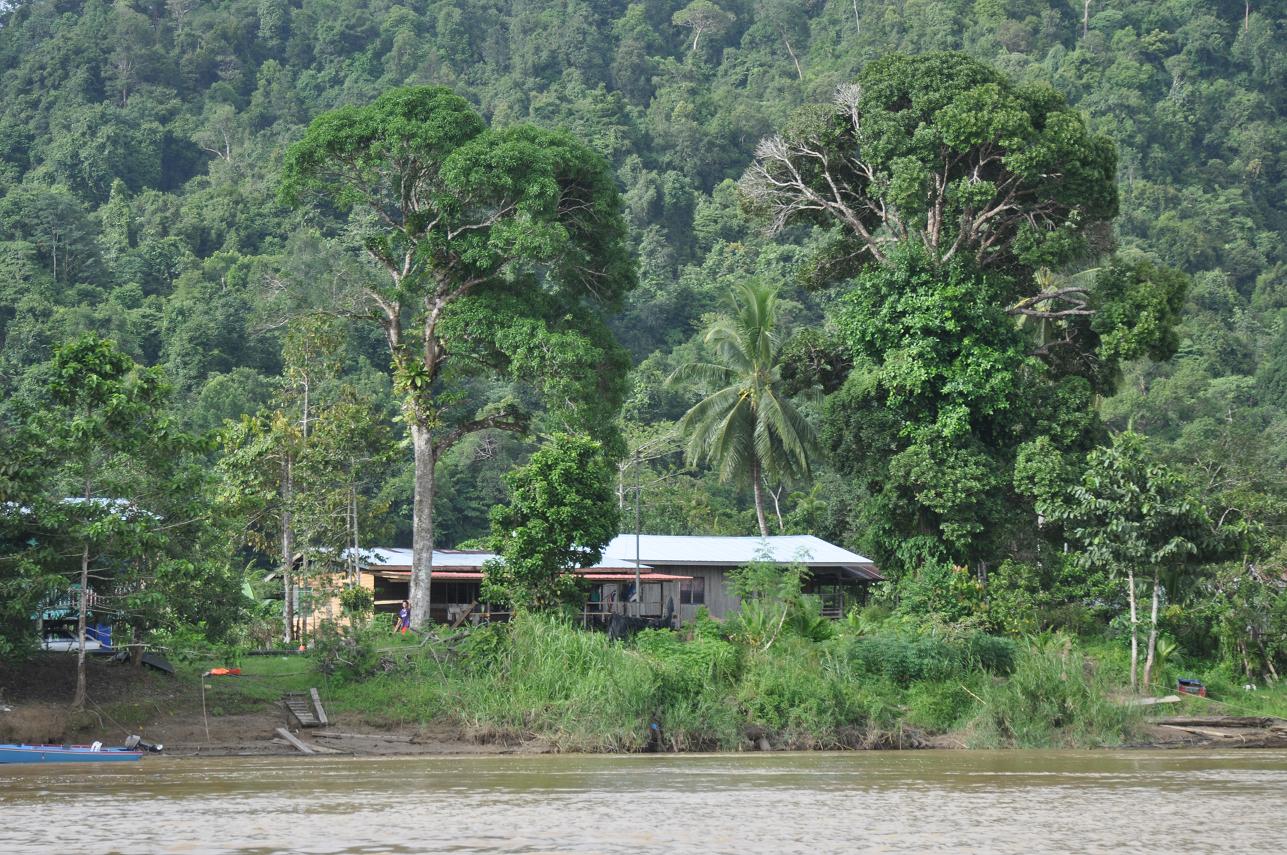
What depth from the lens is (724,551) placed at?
121ft

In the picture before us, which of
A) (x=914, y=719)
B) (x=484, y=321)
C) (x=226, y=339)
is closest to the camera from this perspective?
(x=914, y=719)

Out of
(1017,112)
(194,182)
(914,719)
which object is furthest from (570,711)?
(194,182)

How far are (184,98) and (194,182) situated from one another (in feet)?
46.5

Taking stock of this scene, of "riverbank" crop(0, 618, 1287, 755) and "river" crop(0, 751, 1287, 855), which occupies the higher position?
"riverbank" crop(0, 618, 1287, 755)

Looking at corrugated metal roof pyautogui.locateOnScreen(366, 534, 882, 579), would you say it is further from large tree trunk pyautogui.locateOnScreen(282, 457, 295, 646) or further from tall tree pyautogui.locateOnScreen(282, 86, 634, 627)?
tall tree pyautogui.locateOnScreen(282, 86, 634, 627)

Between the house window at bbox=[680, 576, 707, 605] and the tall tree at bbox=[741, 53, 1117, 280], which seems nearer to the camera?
the tall tree at bbox=[741, 53, 1117, 280]

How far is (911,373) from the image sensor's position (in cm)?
3064

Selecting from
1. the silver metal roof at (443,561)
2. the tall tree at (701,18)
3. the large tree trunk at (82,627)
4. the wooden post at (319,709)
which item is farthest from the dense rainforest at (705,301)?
the wooden post at (319,709)

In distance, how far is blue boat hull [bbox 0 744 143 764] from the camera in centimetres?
2011

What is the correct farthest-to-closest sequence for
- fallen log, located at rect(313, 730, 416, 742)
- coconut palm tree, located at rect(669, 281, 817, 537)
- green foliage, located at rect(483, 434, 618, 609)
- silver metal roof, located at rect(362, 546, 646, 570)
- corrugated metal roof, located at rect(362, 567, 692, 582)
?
coconut palm tree, located at rect(669, 281, 817, 537) → silver metal roof, located at rect(362, 546, 646, 570) → corrugated metal roof, located at rect(362, 567, 692, 582) → green foliage, located at rect(483, 434, 618, 609) → fallen log, located at rect(313, 730, 416, 742)

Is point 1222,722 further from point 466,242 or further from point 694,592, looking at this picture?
point 466,242

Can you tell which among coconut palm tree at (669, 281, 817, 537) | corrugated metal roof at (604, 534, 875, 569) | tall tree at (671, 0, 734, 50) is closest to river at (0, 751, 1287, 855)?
corrugated metal roof at (604, 534, 875, 569)

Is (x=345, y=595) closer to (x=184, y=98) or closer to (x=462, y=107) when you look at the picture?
(x=462, y=107)

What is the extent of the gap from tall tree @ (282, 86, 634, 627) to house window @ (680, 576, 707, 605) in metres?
7.85
